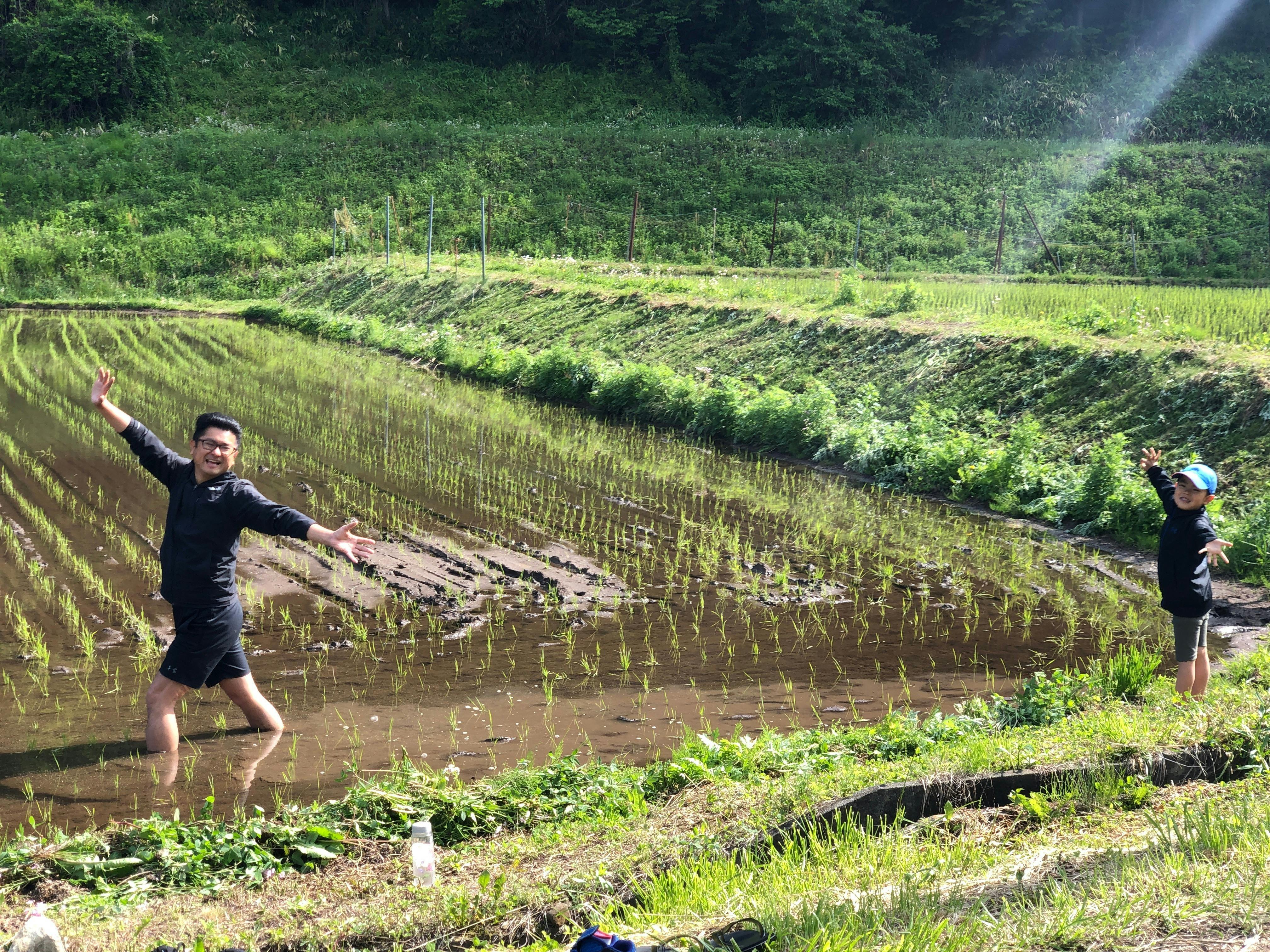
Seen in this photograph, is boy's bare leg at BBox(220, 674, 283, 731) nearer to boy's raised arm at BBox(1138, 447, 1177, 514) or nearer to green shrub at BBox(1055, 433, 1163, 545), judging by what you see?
Answer: boy's raised arm at BBox(1138, 447, 1177, 514)

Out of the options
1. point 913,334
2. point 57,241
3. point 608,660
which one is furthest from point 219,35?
point 608,660

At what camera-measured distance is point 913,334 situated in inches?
622

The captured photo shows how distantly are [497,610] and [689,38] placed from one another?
52696 mm

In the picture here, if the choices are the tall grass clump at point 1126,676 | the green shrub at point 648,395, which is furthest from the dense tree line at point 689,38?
the tall grass clump at point 1126,676

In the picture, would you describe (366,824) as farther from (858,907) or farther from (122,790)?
(858,907)

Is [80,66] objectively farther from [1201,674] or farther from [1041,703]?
[1201,674]

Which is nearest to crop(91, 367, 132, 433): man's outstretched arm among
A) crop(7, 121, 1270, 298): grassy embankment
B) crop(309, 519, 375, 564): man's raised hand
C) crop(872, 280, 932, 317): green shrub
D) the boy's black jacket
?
crop(309, 519, 375, 564): man's raised hand

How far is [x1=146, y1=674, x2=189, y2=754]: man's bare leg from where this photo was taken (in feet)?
18.2

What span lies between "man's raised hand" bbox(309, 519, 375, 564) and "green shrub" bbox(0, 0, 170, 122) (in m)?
48.0

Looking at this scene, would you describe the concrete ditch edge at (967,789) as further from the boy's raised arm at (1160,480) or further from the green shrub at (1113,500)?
the green shrub at (1113,500)

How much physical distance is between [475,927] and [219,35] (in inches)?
2301

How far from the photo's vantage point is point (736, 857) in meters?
4.41

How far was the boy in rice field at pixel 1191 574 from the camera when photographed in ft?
20.3

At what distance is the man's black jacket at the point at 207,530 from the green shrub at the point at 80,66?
4747 cm
